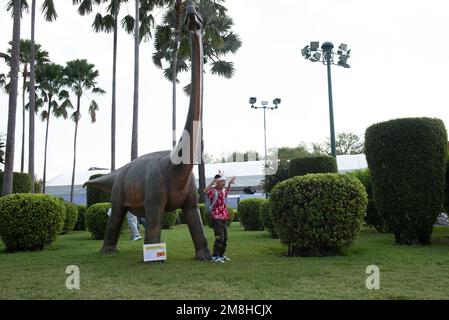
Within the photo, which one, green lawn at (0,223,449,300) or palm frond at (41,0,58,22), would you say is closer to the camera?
green lawn at (0,223,449,300)

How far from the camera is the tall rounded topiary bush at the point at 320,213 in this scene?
7.72 meters

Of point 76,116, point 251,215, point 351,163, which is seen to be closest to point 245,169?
point 351,163

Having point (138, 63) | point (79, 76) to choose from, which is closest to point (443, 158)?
point (138, 63)

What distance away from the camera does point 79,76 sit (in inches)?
1167

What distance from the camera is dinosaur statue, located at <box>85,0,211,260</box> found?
7121mm

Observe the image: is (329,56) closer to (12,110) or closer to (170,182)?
(170,182)

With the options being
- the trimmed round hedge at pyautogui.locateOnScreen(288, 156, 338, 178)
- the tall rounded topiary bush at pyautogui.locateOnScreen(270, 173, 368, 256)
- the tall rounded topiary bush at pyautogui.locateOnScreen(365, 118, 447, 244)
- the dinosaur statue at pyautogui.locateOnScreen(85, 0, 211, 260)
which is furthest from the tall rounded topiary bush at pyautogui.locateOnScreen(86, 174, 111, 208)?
the tall rounded topiary bush at pyautogui.locateOnScreen(365, 118, 447, 244)

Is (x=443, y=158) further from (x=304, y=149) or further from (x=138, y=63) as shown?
(x=304, y=149)

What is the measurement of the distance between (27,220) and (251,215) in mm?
8214

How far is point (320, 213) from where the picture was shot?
7719 mm

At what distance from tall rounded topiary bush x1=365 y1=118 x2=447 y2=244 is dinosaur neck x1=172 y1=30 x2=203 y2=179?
4364mm

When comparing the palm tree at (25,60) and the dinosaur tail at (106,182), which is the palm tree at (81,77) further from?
the dinosaur tail at (106,182)

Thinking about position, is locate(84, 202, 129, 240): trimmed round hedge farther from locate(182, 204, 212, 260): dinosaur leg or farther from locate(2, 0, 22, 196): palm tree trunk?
locate(182, 204, 212, 260): dinosaur leg

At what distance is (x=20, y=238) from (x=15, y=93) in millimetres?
4792
